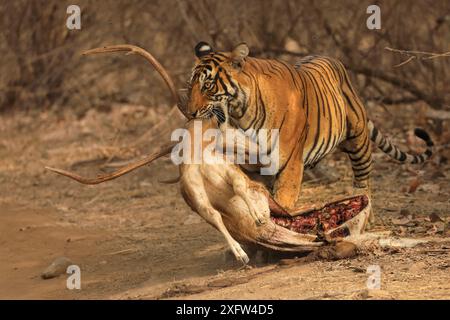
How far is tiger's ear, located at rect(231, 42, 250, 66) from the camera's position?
5719mm

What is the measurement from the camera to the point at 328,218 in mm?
5520

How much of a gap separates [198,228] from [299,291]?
2.98 meters

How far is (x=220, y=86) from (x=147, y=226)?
2.61m

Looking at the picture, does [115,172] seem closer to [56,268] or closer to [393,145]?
[56,268]

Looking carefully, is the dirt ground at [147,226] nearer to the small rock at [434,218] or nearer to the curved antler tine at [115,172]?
the small rock at [434,218]

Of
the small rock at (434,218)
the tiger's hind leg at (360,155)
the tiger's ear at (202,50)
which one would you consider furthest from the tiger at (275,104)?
the small rock at (434,218)

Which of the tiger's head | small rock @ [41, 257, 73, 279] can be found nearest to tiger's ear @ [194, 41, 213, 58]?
the tiger's head

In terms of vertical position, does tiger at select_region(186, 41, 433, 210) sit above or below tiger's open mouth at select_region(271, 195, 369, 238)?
above

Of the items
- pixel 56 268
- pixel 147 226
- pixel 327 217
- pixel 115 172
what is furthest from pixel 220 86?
pixel 147 226

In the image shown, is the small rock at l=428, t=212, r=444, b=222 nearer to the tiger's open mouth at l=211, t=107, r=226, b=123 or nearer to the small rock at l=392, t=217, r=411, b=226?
the small rock at l=392, t=217, r=411, b=226

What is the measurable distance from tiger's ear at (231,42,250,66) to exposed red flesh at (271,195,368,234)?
100cm

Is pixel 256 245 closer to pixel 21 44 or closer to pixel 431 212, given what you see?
pixel 431 212

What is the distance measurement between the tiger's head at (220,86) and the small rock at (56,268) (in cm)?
165

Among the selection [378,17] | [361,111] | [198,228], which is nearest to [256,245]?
[361,111]
